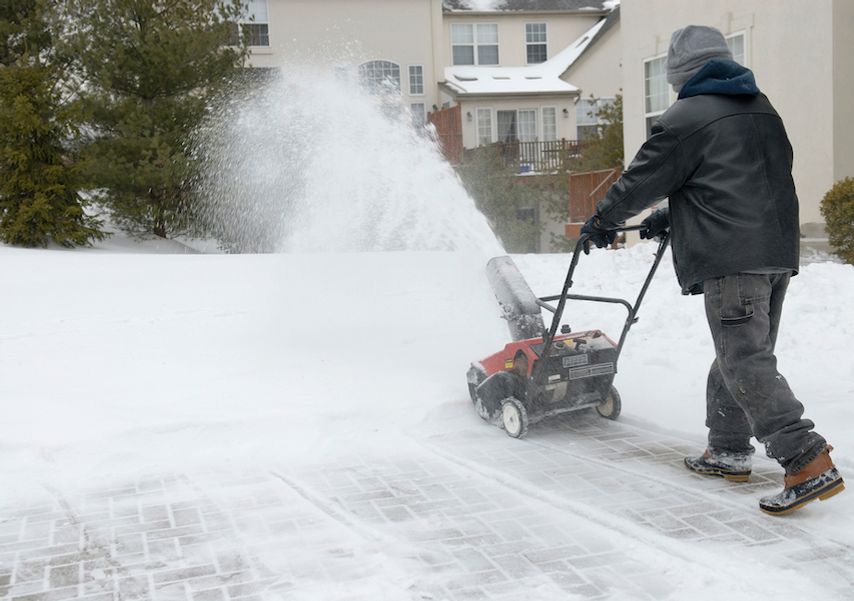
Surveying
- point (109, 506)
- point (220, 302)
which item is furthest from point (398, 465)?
point (220, 302)

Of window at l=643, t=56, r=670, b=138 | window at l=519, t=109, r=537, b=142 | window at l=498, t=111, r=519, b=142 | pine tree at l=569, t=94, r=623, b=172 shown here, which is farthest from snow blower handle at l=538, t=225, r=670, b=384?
window at l=519, t=109, r=537, b=142

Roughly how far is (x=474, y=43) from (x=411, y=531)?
1143 inches

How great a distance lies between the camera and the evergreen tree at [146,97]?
1528cm

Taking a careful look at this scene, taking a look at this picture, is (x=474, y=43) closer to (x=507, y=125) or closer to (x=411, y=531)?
(x=507, y=125)

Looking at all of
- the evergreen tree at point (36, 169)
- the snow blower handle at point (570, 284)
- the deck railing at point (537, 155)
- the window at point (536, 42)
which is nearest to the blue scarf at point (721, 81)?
the snow blower handle at point (570, 284)

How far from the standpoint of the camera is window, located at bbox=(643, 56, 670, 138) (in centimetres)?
1592

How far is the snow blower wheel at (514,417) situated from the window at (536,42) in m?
28.3

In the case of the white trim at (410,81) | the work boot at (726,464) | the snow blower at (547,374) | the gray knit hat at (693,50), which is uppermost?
the white trim at (410,81)

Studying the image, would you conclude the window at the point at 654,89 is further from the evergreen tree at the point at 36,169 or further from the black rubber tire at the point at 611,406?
the black rubber tire at the point at 611,406

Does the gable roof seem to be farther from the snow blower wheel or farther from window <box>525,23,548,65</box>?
the snow blower wheel

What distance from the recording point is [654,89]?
1622cm

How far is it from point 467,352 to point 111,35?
11.6 meters

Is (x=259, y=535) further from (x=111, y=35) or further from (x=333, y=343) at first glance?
(x=111, y=35)

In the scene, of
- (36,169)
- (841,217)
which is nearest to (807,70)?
(841,217)
